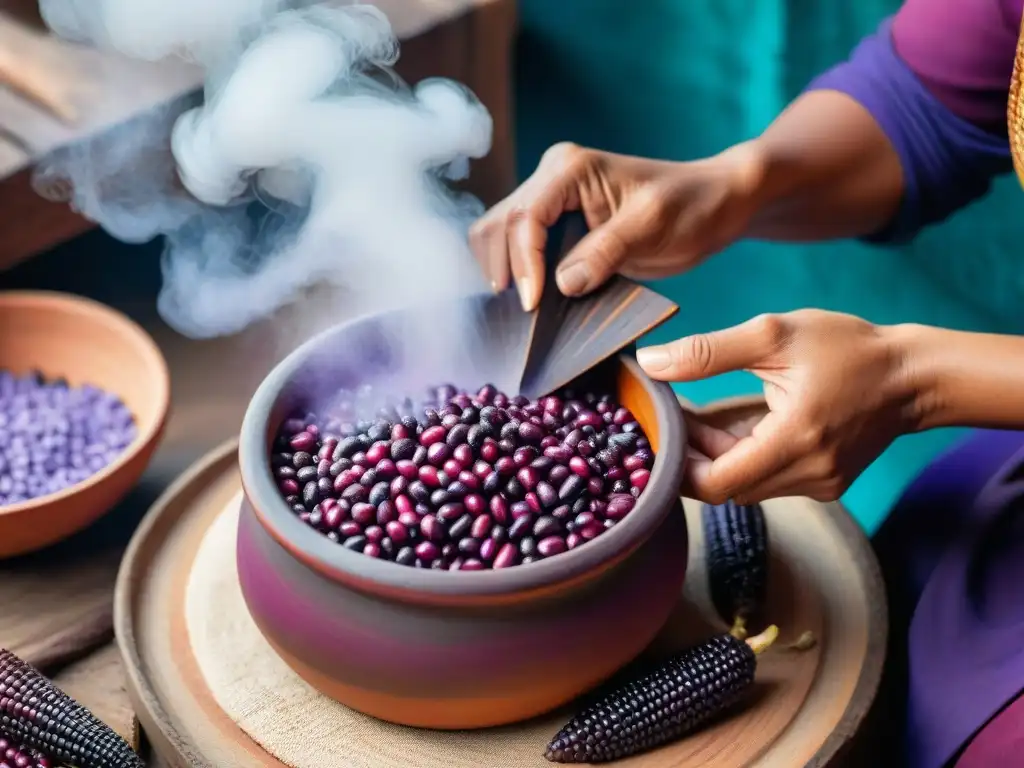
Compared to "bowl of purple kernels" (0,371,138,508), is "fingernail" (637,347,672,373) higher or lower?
higher

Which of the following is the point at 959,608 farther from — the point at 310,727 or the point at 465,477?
the point at 310,727

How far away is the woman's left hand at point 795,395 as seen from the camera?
1.10 metres

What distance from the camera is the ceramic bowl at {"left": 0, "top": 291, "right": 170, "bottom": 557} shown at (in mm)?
1335

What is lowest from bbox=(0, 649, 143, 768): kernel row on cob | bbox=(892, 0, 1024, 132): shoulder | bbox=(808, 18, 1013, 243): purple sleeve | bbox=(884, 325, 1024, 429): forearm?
bbox=(0, 649, 143, 768): kernel row on cob

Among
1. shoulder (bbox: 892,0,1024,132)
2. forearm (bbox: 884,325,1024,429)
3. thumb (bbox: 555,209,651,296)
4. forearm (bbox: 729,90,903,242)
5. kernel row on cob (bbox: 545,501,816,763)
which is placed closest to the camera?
kernel row on cob (bbox: 545,501,816,763)

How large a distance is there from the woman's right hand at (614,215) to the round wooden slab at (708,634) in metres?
0.35

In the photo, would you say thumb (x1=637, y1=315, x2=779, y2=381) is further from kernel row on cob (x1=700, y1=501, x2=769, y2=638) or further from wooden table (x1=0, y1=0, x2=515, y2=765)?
wooden table (x1=0, y1=0, x2=515, y2=765)

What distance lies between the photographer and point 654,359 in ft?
3.72

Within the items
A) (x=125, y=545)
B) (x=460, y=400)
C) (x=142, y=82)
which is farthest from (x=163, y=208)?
(x=460, y=400)

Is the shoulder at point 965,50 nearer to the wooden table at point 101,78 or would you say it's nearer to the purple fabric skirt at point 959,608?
the purple fabric skirt at point 959,608

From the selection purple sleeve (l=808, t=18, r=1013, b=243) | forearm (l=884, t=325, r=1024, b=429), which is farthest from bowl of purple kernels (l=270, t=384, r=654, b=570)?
purple sleeve (l=808, t=18, r=1013, b=243)

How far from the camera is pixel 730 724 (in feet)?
3.58

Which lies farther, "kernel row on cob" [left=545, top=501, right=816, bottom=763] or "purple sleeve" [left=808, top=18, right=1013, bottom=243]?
"purple sleeve" [left=808, top=18, right=1013, bottom=243]

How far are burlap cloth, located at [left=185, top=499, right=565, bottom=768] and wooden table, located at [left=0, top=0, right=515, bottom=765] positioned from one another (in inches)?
7.1
